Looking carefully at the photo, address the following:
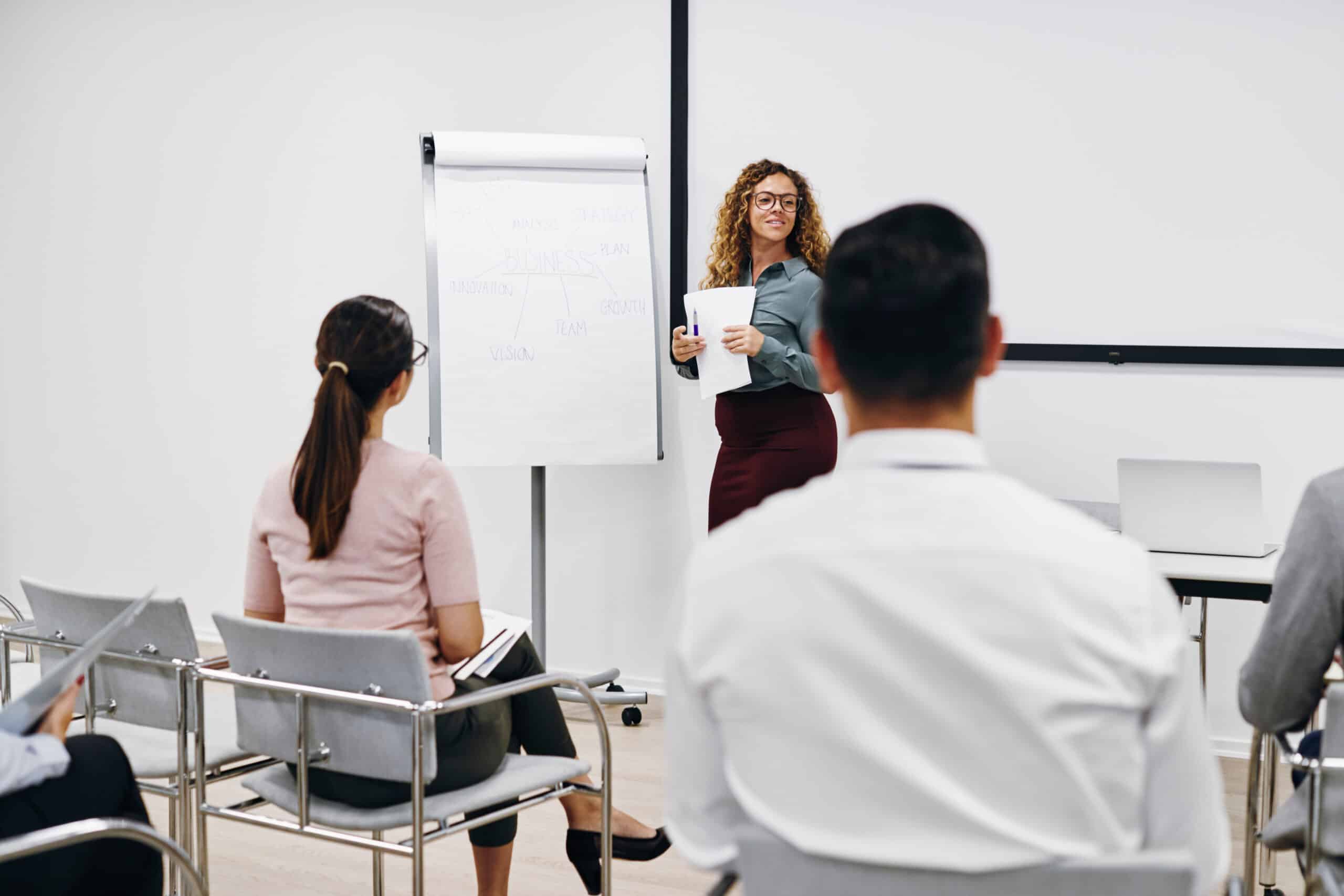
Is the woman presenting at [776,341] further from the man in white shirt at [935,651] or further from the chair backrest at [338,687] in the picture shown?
the man in white shirt at [935,651]

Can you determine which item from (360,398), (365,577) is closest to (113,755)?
(365,577)

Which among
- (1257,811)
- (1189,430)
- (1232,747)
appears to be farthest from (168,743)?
(1232,747)

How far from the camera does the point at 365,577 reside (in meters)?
2.01

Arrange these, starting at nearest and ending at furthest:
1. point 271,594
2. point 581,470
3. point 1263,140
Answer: point 271,594 < point 1263,140 < point 581,470

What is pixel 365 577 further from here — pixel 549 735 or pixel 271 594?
pixel 549 735

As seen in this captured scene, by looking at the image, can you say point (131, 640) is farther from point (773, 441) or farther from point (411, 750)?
point (773, 441)

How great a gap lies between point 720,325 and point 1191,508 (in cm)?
135

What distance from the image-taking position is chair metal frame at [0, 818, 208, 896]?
1.41m

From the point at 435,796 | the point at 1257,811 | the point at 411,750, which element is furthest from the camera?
the point at 1257,811

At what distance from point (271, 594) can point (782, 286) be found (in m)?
1.91

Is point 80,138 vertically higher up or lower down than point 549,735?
higher up

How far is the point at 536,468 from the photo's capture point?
3.97 m

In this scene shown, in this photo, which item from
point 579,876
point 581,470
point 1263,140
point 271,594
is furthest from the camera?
point 581,470

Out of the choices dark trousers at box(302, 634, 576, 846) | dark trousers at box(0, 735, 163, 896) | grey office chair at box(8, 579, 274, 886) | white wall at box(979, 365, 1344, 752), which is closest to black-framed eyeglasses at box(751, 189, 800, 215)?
white wall at box(979, 365, 1344, 752)
